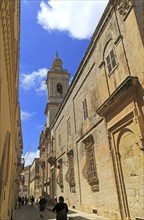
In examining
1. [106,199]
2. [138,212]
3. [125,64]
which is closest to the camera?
[138,212]

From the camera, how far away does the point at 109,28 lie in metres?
10.4

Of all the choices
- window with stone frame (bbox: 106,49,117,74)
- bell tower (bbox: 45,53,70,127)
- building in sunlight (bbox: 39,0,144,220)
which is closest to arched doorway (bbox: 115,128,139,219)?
building in sunlight (bbox: 39,0,144,220)

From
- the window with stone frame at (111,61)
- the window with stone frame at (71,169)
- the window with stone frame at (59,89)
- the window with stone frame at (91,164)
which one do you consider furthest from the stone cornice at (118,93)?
the window with stone frame at (59,89)

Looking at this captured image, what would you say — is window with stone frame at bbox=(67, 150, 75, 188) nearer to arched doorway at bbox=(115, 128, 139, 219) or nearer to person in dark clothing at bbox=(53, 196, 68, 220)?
arched doorway at bbox=(115, 128, 139, 219)

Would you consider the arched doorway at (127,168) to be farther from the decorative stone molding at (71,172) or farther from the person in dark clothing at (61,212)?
the decorative stone molding at (71,172)

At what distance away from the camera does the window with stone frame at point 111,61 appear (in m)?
9.81

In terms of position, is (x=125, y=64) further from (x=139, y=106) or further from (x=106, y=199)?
(x=106, y=199)

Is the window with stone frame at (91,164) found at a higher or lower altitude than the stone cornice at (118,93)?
lower

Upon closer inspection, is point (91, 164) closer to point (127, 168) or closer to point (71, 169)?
point (127, 168)

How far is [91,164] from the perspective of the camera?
12.4m

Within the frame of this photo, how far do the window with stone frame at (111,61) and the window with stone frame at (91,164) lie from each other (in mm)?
4327

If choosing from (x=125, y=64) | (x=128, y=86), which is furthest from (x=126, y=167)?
(x=125, y=64)

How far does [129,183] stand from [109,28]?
7335 mm

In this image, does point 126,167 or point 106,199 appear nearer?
point 126,167
